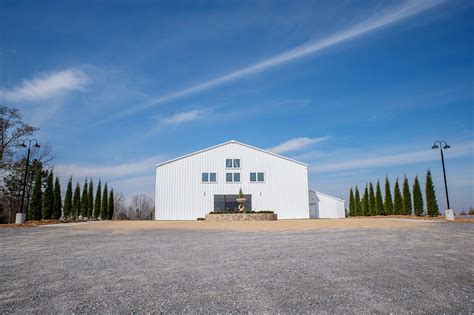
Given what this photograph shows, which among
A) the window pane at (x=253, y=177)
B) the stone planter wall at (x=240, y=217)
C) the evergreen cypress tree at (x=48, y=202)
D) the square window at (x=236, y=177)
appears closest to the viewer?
the stone planter wall at (x=240, y=217)

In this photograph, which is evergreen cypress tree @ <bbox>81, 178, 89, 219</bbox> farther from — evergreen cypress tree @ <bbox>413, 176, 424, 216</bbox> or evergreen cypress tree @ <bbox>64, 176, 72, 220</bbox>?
evergreen cypress tree @ <bbox>413, 176, 424, 216</bbox>

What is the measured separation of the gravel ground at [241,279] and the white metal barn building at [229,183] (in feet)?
63.8

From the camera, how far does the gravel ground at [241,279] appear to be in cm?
425

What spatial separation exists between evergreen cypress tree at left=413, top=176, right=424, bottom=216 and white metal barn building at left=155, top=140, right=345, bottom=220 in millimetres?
9775

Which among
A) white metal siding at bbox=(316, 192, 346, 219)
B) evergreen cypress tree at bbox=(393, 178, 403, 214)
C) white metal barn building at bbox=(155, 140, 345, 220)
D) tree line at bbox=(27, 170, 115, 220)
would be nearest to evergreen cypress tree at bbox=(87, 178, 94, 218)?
tree line at bbox=(27, 170, 115, 220)

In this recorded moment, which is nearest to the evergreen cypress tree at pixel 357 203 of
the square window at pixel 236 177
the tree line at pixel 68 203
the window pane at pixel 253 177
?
the window pane at pixel 253 177

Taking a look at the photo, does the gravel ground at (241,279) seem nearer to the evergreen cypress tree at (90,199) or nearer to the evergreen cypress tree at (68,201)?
the evergreen cypress tree at (68,201)

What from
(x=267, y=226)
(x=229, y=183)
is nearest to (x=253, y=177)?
(x=229, y=183)

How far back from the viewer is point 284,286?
4.93 m

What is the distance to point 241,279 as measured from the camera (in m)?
5.31

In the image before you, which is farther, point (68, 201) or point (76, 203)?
point (76, 203)

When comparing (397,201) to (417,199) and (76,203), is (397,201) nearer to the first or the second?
(417,199)

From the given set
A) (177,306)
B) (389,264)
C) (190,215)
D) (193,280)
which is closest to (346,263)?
(389,264)

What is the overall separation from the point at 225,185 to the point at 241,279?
2338 centimetres
